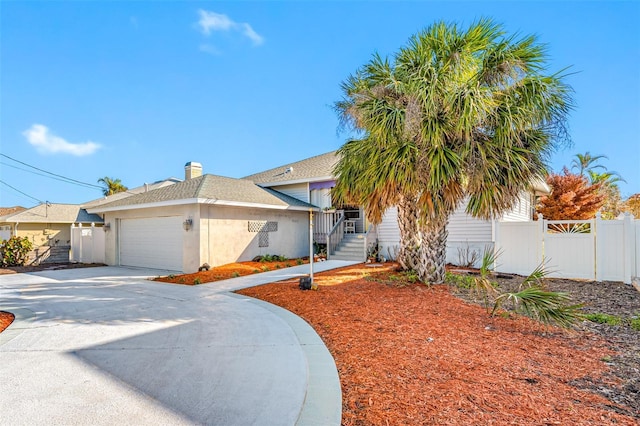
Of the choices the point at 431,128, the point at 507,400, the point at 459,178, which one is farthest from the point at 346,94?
the point at 507,400

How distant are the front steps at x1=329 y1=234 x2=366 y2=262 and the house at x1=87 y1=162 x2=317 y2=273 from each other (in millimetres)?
2146

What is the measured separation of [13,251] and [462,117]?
2126 centimetres

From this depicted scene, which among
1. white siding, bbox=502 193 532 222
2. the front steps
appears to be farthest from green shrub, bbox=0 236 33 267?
white siding, bbox=502 193 532 222

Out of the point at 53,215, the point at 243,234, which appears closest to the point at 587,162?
the point at 243,234

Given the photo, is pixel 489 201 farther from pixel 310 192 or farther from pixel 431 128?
pixel 310 192

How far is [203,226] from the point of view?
11.5 m

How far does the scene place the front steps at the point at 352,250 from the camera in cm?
1390

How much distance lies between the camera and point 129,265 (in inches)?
568

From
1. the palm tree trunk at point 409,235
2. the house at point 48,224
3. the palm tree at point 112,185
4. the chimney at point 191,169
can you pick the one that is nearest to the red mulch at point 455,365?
the palm tree trunk at point 409,235

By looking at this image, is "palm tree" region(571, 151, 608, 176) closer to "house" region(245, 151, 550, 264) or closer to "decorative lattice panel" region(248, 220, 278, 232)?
"house" region(245, 151, 550, 264)

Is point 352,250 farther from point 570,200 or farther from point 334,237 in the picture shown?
point 570,200

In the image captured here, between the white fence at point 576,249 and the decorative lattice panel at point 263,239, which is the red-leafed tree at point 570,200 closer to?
the white fence at point 576,249

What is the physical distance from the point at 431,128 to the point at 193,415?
21.9ft

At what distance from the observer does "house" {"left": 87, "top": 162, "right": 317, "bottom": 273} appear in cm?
1161
